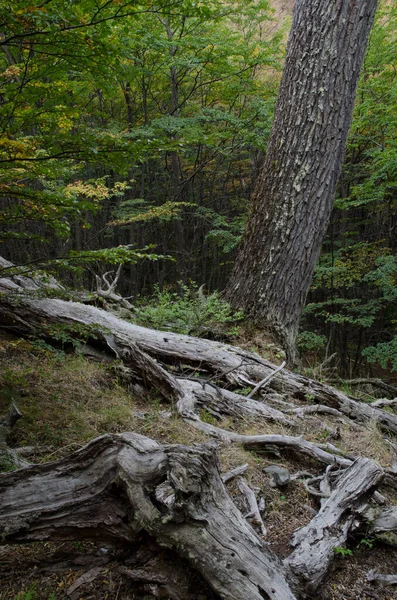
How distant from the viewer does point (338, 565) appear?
1.84 meters

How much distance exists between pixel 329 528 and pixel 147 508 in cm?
103

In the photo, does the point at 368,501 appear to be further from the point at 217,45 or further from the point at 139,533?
the point at 217,45

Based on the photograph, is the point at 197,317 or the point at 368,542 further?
the point at 197,317

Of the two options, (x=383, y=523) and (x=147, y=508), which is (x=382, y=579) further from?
(x=147, y=508)

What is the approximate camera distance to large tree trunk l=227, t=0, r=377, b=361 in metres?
4.51

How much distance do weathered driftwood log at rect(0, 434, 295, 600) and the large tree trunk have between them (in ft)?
10.6

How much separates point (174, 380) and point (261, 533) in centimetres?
159

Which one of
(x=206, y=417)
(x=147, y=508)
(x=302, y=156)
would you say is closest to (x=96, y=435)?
(x=206, y=417)

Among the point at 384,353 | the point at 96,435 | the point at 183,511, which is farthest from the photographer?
the point at 384,353

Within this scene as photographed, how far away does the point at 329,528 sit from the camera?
1.95m

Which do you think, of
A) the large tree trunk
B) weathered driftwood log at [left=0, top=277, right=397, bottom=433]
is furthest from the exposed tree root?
the large tree trunk

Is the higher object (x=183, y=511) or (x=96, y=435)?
(x=183, y=511)

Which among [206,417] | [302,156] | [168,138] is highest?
[302,156]

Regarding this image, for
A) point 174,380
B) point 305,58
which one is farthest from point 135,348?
point 305,58
